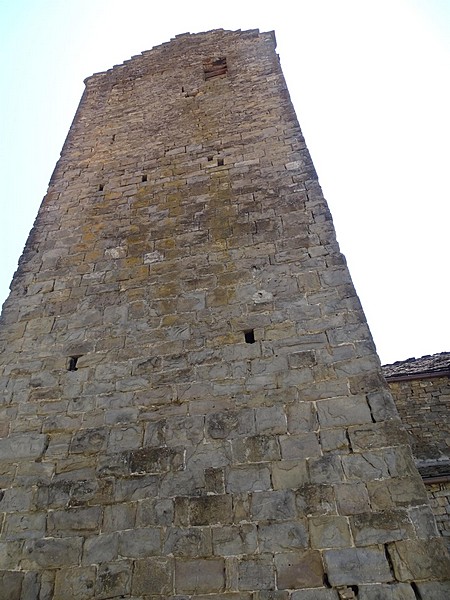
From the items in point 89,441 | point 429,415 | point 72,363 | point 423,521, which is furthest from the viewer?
point 429,415

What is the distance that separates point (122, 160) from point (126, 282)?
8.01 ft

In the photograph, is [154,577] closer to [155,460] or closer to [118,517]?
[118,517]

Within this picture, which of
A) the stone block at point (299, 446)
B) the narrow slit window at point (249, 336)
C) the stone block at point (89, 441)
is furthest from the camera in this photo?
the narrow slit window at point (249, 336)

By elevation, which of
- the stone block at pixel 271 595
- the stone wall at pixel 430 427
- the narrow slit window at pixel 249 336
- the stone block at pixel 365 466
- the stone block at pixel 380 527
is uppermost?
the stone wall at pixel 430 427

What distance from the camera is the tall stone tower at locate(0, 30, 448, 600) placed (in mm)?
2592

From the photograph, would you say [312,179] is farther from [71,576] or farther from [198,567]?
[71,576]

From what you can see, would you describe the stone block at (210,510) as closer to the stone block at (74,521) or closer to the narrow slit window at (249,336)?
the stone block at (74,521)

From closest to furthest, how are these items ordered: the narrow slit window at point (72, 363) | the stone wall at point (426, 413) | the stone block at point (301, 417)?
1. the stone block at point (301, 417)
2. the narrow slit window at point (72, 363)
3. the stone wall at point (426, 413)

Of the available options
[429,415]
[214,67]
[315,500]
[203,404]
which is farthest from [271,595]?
[214,67]

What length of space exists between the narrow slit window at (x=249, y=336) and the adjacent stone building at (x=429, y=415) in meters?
5.31

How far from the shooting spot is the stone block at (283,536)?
2588 millimetres

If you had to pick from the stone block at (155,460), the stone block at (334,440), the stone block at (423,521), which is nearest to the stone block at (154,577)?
the stone block at (155,460)

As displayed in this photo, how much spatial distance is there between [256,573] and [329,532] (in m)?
0.49

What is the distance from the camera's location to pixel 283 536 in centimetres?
263
